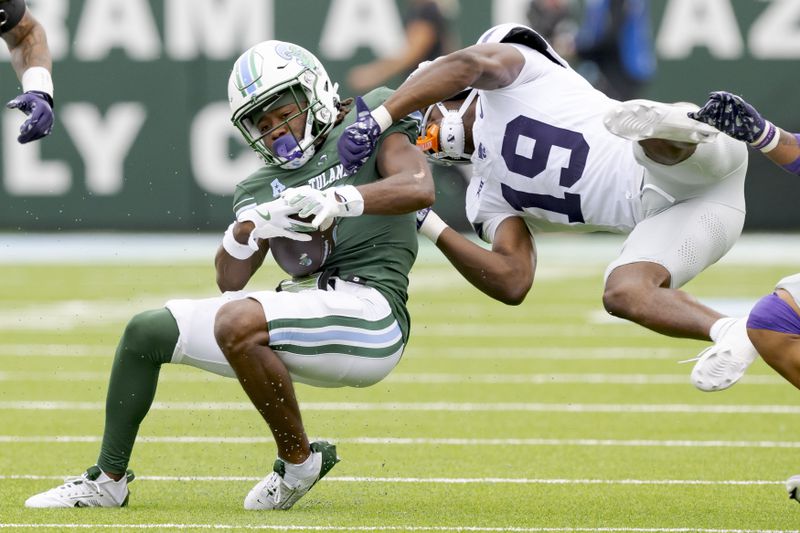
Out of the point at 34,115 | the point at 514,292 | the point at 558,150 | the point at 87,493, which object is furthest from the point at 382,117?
the point at 87,493

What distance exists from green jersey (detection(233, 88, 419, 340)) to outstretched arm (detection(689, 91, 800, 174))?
100 centimetres

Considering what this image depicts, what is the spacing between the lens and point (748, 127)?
440 cm

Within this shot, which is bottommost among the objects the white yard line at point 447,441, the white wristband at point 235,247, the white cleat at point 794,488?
the white yard line at point 447,441

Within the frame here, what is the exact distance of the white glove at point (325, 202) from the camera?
171 inches

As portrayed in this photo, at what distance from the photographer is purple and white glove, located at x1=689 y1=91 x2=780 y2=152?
4.39 metres

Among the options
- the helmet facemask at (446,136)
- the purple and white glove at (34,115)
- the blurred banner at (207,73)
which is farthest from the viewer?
the blurred banner at (207,73)

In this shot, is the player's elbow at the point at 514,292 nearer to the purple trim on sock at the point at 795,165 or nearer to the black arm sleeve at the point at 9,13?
the purple trim on sock at the point at 795,165

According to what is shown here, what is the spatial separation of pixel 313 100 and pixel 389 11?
1031 centimetres

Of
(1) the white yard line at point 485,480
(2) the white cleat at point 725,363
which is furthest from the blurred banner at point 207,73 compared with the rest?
(2) the white cleat at point 725,363

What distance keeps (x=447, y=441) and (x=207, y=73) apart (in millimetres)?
9366

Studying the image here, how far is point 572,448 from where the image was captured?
6.03 meters

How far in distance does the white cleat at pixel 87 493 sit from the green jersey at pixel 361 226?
3.20 ft

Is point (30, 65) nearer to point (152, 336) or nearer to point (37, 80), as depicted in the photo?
point (37, 80)

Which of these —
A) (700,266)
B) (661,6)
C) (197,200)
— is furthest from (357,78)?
(700,266)
